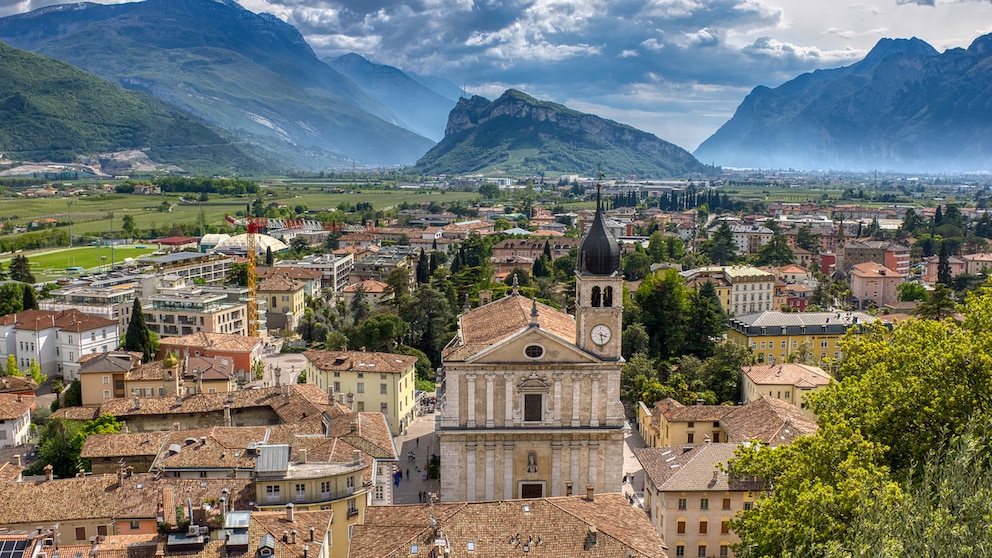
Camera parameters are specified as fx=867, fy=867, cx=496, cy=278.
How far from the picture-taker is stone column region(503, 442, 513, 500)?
42.7 metres

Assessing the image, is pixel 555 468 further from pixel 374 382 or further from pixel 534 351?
pixel 374 382

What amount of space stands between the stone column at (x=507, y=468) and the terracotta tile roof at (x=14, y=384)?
1567 inches

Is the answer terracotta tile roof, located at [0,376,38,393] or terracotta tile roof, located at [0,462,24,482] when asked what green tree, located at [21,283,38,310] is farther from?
terracotta tile roof, located at [0,462,24,482]

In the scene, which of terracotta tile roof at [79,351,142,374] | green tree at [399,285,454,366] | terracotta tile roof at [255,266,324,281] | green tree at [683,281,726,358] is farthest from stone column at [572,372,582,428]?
terracotta tile roof at [255,266,324,281]

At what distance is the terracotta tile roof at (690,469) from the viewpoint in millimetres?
40594

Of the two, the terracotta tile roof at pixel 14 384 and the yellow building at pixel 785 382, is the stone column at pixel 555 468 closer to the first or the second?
the yellow building at pixel 785 382

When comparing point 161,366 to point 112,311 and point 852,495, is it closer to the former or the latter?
point 112,311

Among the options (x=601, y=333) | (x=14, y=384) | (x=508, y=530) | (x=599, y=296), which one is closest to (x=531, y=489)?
(x=601, y=333)

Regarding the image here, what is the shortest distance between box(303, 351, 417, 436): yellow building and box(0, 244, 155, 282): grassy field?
6801 cm

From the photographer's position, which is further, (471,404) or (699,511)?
(471,404)

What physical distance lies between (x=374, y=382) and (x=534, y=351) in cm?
2219

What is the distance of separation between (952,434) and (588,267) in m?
19.9

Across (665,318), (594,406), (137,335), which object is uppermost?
(594,406)

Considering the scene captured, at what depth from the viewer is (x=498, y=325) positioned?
4638 centimetres
